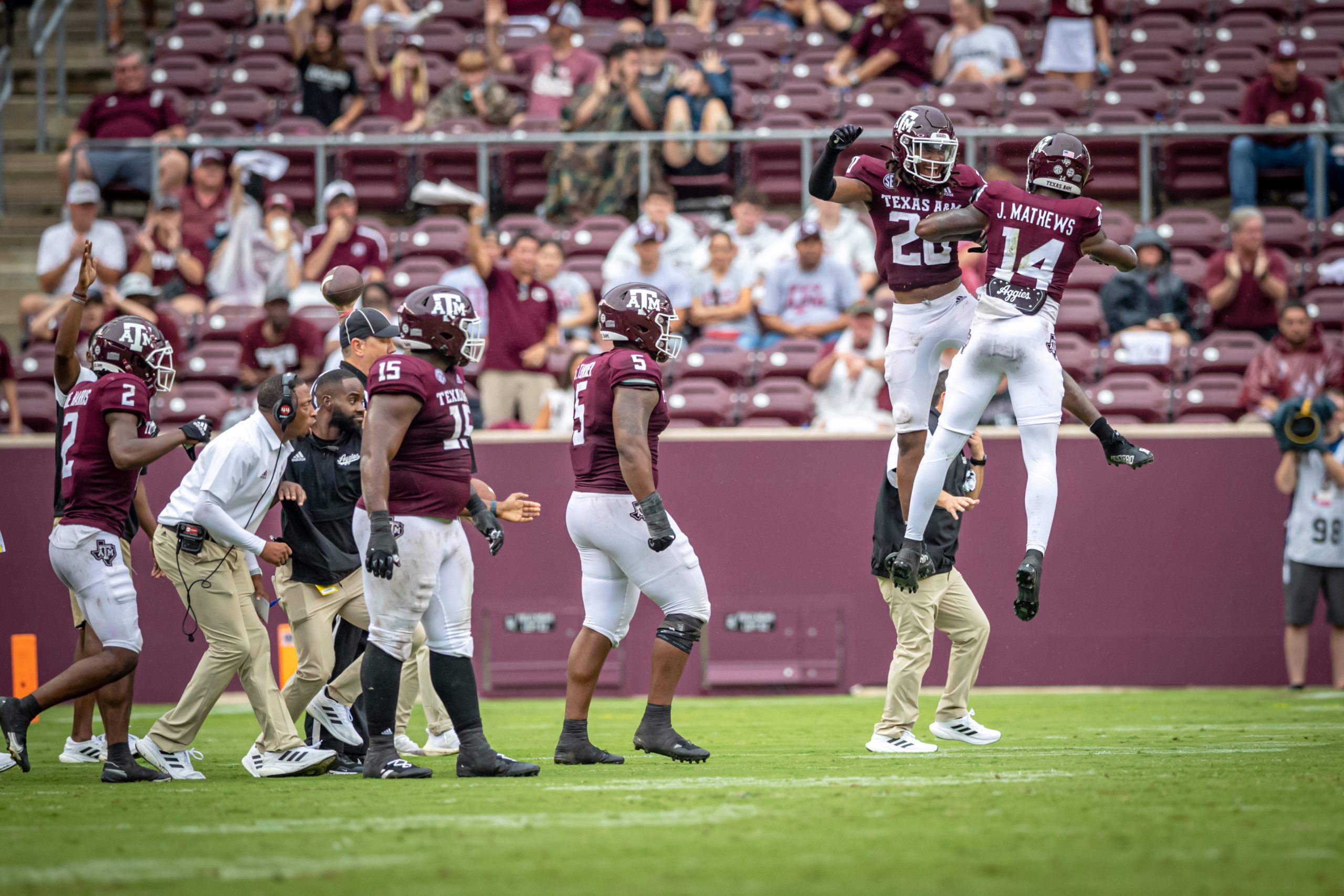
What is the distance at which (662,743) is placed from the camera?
22.8 feet

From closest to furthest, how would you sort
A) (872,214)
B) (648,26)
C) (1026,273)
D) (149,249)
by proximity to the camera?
(1026,273) → (872,214) → (149,249) → (648,26)

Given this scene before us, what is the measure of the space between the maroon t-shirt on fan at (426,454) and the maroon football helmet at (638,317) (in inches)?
36.4

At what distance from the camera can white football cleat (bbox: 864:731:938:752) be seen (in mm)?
7363

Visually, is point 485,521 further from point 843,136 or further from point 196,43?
point 196,43

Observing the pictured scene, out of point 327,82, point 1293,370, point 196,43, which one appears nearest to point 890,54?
point 1293,370

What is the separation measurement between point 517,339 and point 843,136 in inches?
231

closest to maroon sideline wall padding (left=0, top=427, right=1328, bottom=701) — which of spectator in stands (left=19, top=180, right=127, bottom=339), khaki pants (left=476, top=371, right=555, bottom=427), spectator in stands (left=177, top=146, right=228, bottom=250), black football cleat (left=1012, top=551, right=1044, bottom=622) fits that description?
khaki pants (left=476, top=371, right=555, bottom=427)

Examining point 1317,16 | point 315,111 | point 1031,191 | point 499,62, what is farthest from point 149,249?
point 1317,16

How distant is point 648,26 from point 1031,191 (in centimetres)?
1065

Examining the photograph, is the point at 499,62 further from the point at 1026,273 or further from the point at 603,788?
the point at 603,788

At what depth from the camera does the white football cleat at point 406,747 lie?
8.14 meters

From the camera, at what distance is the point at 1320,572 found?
37.9 feet

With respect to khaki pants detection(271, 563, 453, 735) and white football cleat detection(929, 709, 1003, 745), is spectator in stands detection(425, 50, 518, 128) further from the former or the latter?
white football cleat detection(929, 709, 1003, 745)

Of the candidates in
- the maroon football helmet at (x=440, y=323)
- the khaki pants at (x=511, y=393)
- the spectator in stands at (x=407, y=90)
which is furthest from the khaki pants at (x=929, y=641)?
the spectator in stands at (x=407, y=90)
